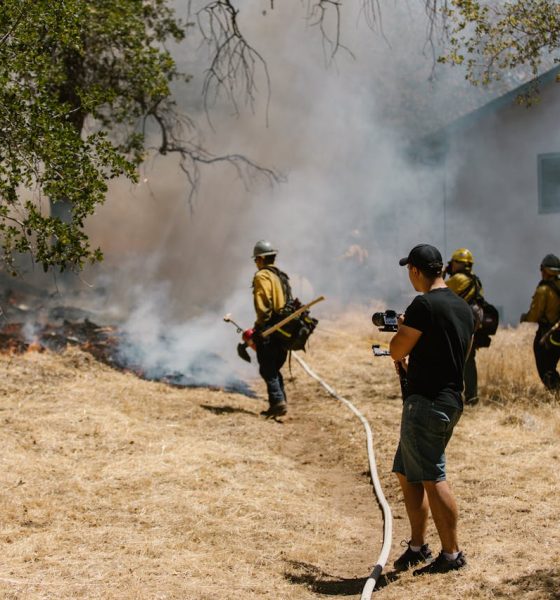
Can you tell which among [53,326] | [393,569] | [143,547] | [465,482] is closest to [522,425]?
[465,482]

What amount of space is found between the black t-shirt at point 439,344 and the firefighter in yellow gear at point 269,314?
435cm

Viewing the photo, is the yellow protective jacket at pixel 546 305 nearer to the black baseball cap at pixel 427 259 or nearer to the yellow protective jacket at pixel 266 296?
the yellow protective jacket at pixel 266 296

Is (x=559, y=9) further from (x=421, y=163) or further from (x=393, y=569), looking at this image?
(x=421, y=163)

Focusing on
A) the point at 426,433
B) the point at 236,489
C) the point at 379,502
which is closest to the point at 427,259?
the point at 426,433

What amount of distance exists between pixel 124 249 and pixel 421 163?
614cm

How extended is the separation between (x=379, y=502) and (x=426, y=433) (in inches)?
69.2

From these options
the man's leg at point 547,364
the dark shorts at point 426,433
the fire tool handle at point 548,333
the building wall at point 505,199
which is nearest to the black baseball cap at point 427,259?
the dark shorts at point 426,433

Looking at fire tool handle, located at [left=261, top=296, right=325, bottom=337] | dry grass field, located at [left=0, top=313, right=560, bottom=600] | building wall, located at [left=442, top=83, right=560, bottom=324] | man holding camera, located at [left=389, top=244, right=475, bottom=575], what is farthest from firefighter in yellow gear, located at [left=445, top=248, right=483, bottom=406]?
building wall, located at [left=442, top=83, right=560, bottom=324]

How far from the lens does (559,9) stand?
775 centimetres

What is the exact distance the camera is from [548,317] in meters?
8.88

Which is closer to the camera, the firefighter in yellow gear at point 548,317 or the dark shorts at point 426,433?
the dark shorts at point 426,433

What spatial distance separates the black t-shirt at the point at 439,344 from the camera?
4.33 meters

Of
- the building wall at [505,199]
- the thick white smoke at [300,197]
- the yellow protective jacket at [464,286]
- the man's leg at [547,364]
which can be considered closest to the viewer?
the yellow protective jacket at [464,286]

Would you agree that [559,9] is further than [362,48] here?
No
